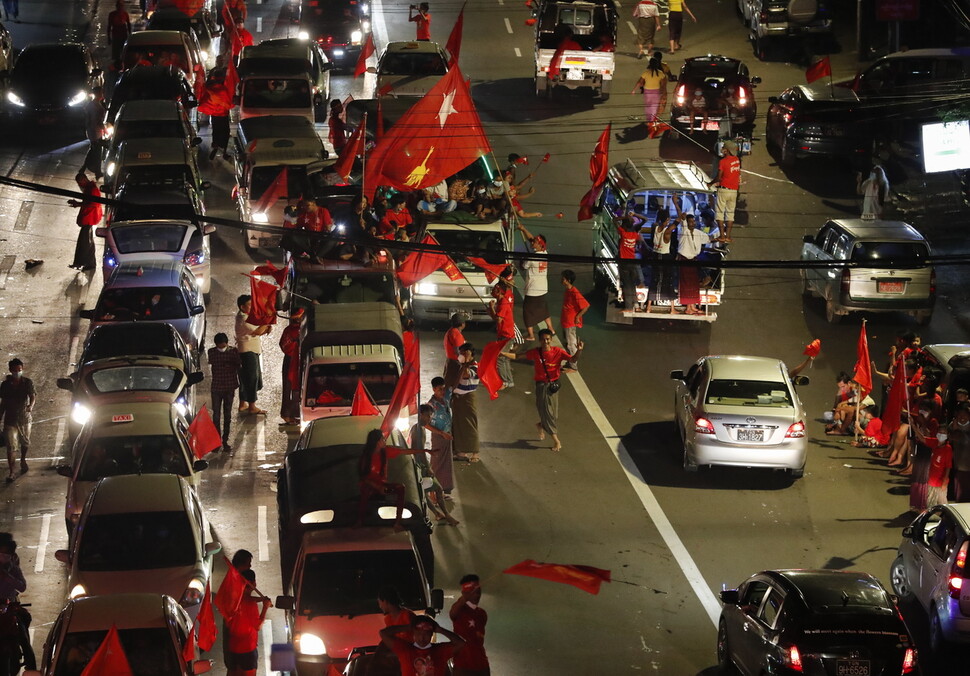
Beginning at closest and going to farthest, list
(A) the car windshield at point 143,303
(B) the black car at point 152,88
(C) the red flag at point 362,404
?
(C) the red flag at point 362,404, (A) the car windshield at point 143,303, (B) the black car at point 152,88

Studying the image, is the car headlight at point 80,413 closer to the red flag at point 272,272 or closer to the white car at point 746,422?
Answer: the red flag at point 272,272

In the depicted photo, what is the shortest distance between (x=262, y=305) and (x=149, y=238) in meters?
4.66

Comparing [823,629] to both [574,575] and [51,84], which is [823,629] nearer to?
[574,575]

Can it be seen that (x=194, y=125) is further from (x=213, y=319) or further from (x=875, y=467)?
(x=875, y=467)

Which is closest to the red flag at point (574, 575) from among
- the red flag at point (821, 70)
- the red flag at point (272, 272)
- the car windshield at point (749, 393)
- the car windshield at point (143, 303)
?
the car windshield at point (749, 393)

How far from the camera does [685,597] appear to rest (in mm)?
17656

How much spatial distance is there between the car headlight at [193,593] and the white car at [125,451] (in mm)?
2502

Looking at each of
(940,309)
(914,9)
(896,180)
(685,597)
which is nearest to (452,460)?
(685,597)

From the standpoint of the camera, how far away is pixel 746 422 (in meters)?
20.4

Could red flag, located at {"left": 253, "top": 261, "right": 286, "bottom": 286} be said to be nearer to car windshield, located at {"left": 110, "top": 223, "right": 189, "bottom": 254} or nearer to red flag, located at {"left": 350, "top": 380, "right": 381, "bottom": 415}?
car windshield, located at {"left": 110, "top": 223, "right": 189, "bottom": 254}

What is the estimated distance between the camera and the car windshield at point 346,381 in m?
20.3

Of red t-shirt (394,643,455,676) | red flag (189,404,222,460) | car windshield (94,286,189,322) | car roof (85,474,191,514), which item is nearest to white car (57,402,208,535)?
red flag (189,404,222,460)

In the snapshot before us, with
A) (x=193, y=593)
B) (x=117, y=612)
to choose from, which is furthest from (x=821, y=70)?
(x=117, y=612)

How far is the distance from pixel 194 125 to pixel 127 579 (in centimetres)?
2072
